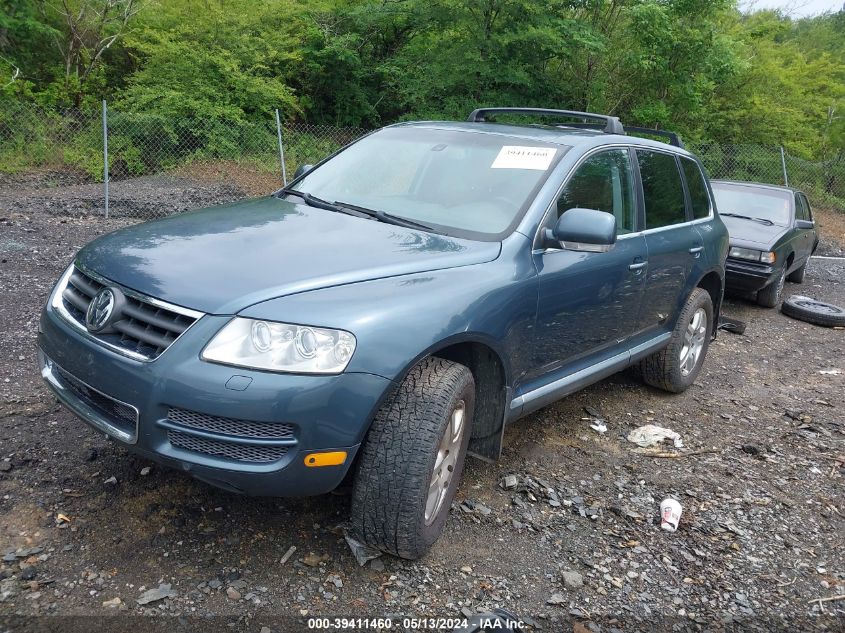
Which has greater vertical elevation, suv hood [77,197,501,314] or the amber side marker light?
suv hood [77,197,501,314]

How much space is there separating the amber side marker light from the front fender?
1.00 feet

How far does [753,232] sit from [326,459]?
7.78 meters

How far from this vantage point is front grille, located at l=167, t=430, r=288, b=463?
2205mm

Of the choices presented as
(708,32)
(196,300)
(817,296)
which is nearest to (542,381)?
(196,300)

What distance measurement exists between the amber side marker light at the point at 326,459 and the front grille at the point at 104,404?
0.61m

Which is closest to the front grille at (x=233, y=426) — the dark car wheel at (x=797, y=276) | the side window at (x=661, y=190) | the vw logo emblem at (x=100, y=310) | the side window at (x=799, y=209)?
the vw logo emblem at (x=100, y=310)

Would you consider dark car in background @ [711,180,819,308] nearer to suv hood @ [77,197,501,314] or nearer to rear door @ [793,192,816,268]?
rear door @ [793,192,816,268]

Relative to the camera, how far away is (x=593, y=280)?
11.1ft

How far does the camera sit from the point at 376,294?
7.80 ft

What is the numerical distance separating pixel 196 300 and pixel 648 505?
2.40m

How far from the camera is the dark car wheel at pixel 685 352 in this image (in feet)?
15.0

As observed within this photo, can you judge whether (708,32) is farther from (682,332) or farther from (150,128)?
(682,332)

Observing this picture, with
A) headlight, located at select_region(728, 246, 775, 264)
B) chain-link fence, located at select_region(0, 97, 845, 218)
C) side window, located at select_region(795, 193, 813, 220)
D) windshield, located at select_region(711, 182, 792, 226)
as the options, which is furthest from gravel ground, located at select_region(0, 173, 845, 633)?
chain-link fence, located at select_region(0, 97, 845, 218)

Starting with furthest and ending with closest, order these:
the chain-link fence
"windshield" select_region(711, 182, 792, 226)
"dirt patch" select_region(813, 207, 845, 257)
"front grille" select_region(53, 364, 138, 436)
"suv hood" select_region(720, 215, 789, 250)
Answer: "dirt patch" select_region(813, 207, 845, 257) → the chain-link fence → "windshield" select_region(711, 182, 792, 226) → "suv hood" select_region(720, 215, 789, 250) → "front grille" select_region(53, 364, 138, 436)
